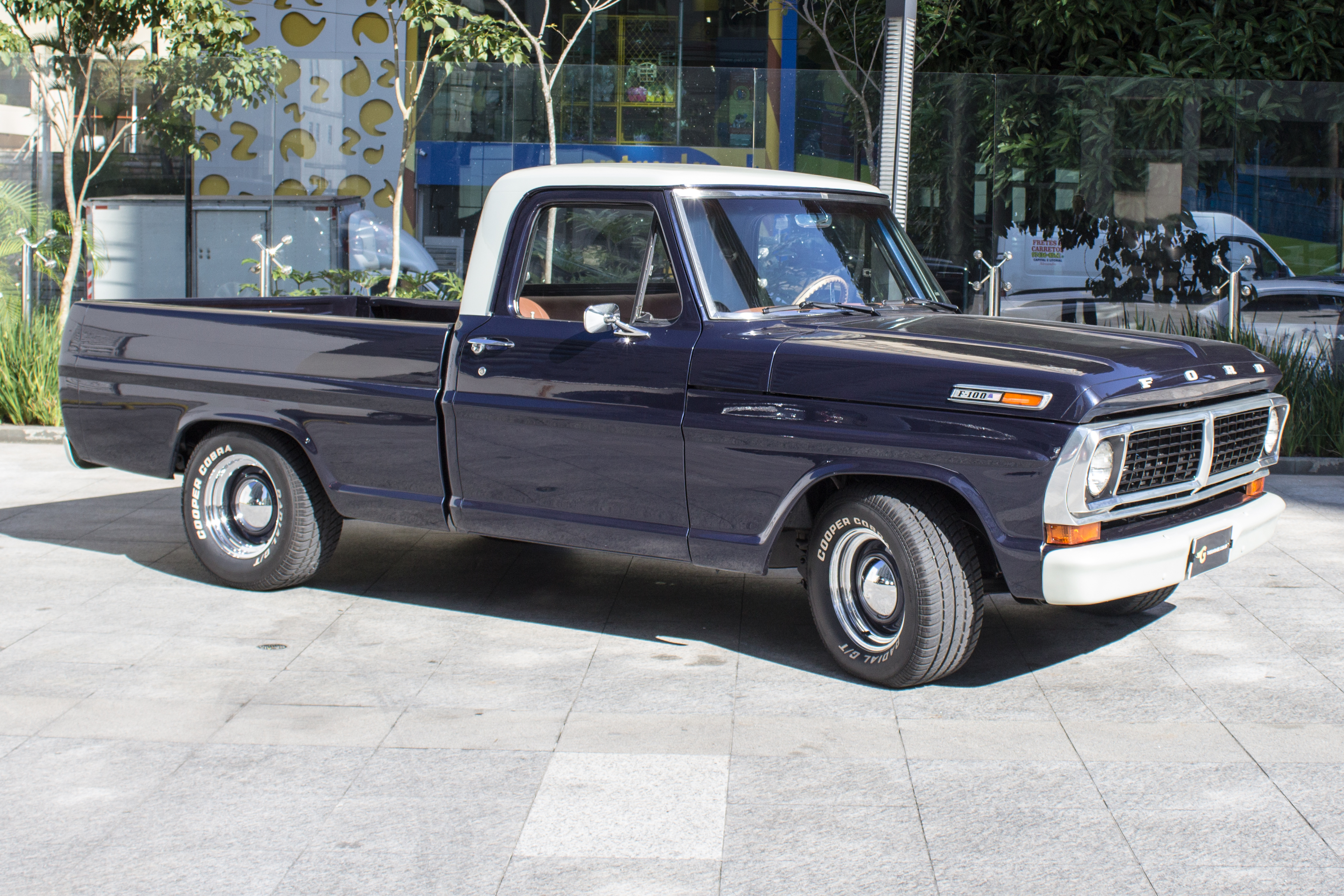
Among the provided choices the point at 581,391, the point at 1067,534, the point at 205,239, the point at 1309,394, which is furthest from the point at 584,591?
the point at 205,239

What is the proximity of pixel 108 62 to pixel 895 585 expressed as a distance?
1170cm

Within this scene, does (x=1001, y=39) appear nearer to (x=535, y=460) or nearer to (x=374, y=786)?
(x=535, y=460)

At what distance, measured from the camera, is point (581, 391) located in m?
5.48


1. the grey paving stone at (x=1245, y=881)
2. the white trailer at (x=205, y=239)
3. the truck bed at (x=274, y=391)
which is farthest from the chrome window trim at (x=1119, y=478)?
the white trailer at (x=205, y=239)

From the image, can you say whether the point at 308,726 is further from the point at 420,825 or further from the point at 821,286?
the point at 821,286

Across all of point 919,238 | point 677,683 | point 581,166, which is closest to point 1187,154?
point 919,238

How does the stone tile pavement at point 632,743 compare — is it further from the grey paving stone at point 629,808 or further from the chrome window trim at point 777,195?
the chrome window trim at point 777,195

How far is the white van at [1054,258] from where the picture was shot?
1302 cm

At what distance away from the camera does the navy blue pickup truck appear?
4.68 metres

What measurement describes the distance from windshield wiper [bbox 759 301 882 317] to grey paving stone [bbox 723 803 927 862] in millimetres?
2102

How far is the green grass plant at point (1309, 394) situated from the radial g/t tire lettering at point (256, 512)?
6.26 metres

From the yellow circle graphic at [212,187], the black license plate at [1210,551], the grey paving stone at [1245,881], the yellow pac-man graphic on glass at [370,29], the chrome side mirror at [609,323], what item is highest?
the yellow pac-man graphic on glass at [370,29]

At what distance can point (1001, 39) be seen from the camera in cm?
1473

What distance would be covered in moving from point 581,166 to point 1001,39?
33.7 ft
